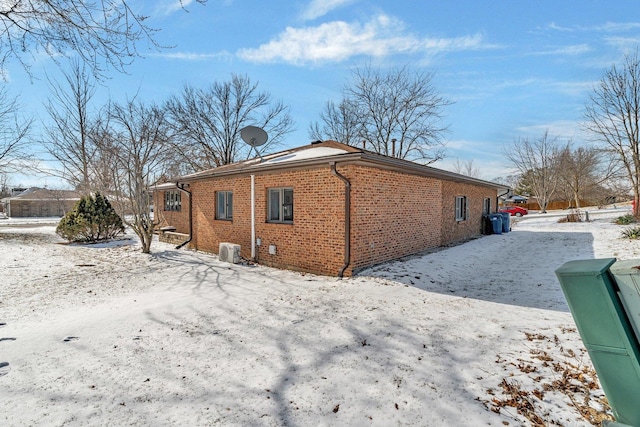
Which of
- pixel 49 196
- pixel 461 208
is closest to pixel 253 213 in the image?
pixel 461 208

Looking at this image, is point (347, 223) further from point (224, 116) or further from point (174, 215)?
point (224, 116)

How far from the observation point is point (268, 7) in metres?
5.92

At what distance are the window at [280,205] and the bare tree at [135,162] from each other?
17.7 ft

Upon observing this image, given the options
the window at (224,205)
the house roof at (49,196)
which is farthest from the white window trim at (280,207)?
the house roof at (49,196)

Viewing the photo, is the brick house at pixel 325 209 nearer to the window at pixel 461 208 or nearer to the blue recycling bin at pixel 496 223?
Answer: the window at pixel 461 208

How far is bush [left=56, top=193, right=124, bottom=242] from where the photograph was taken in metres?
14.2

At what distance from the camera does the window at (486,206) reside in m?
16.0

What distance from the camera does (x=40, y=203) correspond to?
41.0 metres

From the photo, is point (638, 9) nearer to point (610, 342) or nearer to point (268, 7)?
point (268, 7)

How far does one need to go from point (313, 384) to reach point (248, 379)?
0.65m

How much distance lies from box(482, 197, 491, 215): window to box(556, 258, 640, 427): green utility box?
50.3ft

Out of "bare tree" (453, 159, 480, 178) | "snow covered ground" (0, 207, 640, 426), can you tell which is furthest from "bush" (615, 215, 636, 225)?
"bare tree" (453, 159, 480, 178)

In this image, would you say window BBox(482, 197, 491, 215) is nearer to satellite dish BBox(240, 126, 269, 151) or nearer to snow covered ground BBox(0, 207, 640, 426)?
snow covered ground BBox(0, 207, 640, 426)

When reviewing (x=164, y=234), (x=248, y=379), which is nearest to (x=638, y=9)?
(x=248, y=379)
